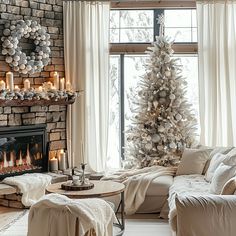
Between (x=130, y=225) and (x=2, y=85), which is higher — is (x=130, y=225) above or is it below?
below

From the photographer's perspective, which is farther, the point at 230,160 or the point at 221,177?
the point at 230,160

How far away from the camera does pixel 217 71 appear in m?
8.09

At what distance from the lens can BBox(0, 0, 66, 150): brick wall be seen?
7492 mm

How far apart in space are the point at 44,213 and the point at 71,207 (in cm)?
25

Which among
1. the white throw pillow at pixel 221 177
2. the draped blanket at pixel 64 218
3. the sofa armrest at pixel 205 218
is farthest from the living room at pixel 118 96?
the draped blanket at pixel 64 218

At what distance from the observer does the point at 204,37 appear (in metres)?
8.15

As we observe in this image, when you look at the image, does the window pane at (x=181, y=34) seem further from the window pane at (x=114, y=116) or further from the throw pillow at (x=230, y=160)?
the throw pillow at (x=230, y=160)

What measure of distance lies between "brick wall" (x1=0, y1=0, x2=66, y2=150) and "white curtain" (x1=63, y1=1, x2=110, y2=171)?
4.9 inches

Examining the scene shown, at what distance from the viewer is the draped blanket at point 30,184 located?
22.8 ft

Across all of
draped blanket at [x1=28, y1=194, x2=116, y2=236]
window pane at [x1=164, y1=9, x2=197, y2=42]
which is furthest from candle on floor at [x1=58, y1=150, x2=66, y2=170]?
draped blanket at [x1=28, y1=194, x2=116, y2=236]

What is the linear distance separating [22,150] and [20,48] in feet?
5.22

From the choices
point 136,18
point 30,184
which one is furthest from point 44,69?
point 30,184

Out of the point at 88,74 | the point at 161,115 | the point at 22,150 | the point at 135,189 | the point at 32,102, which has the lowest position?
the point at 135,189

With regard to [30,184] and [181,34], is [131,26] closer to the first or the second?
[181,34]
